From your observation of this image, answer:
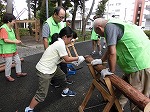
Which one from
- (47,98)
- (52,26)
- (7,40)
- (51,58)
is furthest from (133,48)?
(7,40)

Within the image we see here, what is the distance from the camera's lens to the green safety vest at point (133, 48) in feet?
7.22

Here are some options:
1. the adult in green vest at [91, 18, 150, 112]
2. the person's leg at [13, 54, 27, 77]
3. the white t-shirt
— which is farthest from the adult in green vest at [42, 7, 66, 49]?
Result: the person's leg at [13, 54, 27, 77]

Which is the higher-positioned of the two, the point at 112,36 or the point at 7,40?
the point at 112,36

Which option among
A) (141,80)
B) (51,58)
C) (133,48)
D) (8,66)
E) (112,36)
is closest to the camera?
(112,36)

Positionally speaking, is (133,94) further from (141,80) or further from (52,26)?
(52,26)

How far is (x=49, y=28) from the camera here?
3352 mm

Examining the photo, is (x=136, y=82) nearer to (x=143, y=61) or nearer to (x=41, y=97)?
(x=143, y=61)

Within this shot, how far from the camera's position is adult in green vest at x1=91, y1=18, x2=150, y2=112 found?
2.12 m

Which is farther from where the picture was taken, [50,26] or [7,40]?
[7,40]

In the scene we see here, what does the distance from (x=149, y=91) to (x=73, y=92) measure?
176 centimetres

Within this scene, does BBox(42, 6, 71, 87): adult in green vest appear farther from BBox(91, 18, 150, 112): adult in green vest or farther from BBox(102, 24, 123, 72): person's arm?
BBox(102, 24, 123, 72): person's arm

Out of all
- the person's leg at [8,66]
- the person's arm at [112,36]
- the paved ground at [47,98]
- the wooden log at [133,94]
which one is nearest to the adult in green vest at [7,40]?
the person's leg at [8,66]

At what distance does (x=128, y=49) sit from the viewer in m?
2.24

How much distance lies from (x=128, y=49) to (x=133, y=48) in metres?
0.06
